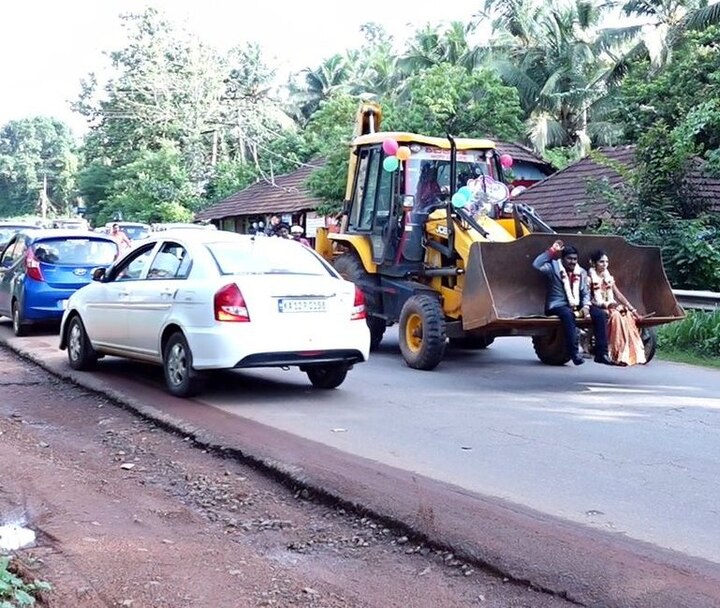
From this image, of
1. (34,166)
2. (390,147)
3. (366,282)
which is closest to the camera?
(390,147)

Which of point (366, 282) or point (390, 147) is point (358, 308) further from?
point (366, 282)

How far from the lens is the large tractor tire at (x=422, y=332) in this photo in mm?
11211

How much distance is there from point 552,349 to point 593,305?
1.74m

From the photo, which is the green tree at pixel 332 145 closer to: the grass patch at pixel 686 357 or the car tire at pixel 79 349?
the grass patch at pixel 686 357

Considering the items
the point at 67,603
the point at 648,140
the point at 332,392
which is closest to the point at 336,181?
the point at 648,140

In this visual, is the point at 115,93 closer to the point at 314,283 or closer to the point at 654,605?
the point at 314,283

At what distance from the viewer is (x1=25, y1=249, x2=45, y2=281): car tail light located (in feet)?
46.3

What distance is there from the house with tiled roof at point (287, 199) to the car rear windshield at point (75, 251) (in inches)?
598

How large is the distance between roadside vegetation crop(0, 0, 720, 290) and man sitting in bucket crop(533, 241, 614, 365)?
253 inches

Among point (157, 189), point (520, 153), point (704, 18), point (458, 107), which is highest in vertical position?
point (704, 18)

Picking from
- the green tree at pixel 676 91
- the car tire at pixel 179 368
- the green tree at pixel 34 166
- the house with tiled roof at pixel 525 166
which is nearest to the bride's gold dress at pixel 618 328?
the car tire at pixel 179 368

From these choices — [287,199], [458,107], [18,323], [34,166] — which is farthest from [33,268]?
[34,166]

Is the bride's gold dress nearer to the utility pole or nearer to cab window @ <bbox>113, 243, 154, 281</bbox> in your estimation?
cab window @ <bbox>113, 243, 154, 281</bbox>

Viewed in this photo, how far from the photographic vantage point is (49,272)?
46.5 ft
